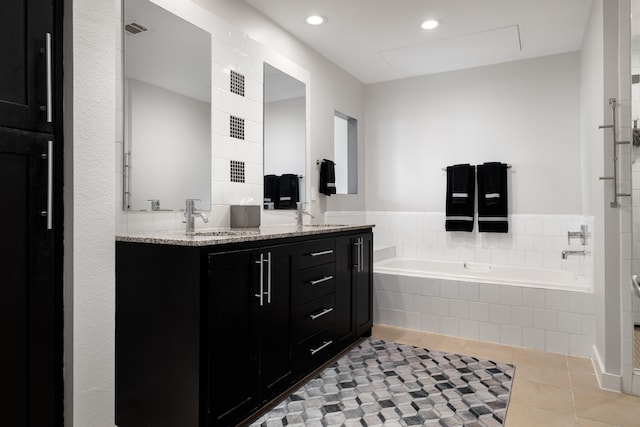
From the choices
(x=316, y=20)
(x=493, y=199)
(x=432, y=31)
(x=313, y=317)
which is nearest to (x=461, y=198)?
(x=493, y=199)

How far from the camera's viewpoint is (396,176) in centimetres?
471

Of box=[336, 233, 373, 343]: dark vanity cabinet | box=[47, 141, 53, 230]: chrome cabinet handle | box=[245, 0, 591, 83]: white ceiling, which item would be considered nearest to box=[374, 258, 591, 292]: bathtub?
box=[336, 233, 373, 343]: dark vanity cabinet

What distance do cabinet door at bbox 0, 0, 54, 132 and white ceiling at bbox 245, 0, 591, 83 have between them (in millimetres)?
1775

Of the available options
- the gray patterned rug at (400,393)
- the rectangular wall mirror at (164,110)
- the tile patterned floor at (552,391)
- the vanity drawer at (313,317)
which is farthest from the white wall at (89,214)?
the tile patterned floor at (552,391)

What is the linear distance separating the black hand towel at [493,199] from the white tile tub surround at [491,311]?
1117mm

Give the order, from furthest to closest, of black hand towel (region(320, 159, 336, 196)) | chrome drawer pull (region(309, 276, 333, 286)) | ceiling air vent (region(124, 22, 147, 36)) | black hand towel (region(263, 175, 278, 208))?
black hand towel (region(320, 159, 336, 196)) < black hand towel (region(263, 175, 278, 208)) < chrome drawer pull (region(309, 276, 333, 286)) < ceiling air vent (region(124, 22, 147, 36))

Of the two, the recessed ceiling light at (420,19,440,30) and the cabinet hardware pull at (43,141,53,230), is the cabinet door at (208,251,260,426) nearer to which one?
the cabinet hardware pull at (43,141,53,230)

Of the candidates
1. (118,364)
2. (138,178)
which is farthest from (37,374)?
(138,178)

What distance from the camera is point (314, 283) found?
7.79 ft

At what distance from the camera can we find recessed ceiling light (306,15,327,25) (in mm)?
3141

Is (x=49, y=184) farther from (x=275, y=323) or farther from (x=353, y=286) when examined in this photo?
(x=353, y=286)

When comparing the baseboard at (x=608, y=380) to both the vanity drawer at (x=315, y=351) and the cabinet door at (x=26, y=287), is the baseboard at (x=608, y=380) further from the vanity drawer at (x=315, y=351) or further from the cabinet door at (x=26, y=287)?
the cabinet door at (x=26, y=287)

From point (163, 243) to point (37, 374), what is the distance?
0.64 meters

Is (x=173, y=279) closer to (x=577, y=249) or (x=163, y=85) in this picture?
(x=163, y=85)
